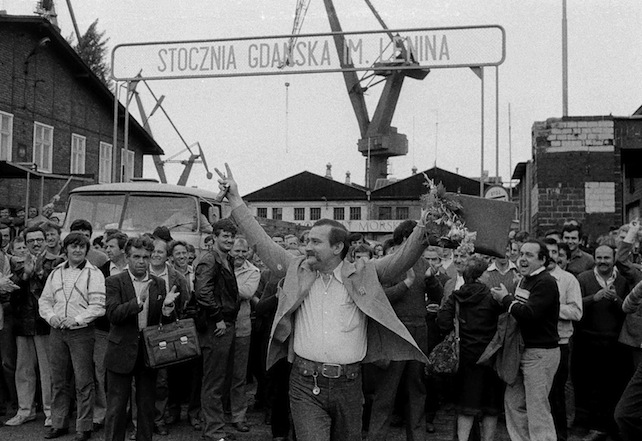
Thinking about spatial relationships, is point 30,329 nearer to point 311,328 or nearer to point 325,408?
point 311,328

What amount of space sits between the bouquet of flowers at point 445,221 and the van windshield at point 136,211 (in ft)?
24.2

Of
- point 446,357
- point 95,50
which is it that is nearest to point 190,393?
point 446,357

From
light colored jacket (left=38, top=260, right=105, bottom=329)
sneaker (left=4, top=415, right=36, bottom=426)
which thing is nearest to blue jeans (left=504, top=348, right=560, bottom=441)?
light colored jacket (left=38, top=260, right=105, bottom=329)

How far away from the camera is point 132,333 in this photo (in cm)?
667

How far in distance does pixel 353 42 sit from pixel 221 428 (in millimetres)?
9686

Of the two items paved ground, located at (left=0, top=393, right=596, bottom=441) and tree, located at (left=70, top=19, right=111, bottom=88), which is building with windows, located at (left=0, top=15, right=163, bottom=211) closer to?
paved ground, located at (left=0, top=393, right=596, bottom=441)

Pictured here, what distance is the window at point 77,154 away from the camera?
96.4 feet

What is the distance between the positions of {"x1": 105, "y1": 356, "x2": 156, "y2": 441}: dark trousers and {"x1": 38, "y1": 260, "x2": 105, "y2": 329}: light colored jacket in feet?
3.23

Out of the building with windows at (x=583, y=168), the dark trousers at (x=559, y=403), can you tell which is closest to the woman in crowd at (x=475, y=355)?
the dark trousers at (x=559, y=403)

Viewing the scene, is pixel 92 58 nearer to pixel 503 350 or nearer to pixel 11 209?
pixel 11 209

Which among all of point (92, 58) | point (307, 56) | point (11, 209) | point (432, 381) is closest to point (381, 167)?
point (92, 58)

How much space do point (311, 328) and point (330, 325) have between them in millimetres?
133

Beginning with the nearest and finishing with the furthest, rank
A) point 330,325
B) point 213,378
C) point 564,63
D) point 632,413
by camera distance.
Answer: point 330,325, point 632,413, point 213,378, point 564,63

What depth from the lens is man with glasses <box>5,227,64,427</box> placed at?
27.1 feet
